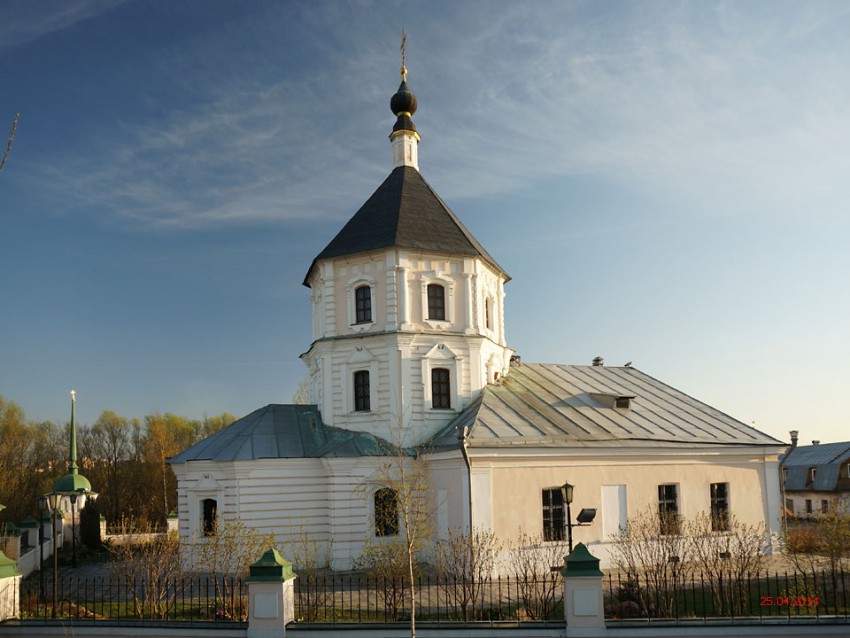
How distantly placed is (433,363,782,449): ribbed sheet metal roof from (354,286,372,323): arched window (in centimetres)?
418

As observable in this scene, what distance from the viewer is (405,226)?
76.0 ft

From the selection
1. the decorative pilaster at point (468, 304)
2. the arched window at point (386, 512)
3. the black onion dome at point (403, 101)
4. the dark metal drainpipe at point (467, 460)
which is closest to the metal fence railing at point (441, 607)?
the dark metal drainpipe at point (467, 460)

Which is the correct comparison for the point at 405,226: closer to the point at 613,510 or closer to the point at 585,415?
the point at 585,415

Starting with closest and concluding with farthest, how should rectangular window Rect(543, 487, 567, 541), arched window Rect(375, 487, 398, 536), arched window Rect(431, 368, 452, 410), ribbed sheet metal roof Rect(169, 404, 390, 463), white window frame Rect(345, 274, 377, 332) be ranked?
rectangular window Rect(543, 487, 567, 541) < arched window Rect(375, 487, 398, 536) < ribbed sheet metal roof Rect(169, 404, 390, 463) < arched window Rect(431, 368, 452, 410) < white window frame Rect(345, 274, 377, 332)

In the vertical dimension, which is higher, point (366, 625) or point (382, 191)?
point (382, 191)

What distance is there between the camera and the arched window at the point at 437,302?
23.0 m

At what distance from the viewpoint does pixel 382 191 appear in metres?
25.3

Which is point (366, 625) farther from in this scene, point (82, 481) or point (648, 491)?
point (82, 481)

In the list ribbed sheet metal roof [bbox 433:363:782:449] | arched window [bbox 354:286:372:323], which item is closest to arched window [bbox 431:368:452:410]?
ribbed sheet metal roof [bbox 433:363:782:449]

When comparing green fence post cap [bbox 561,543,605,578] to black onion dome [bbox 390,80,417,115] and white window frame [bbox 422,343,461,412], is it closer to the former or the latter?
Answer: white window frame [bbox 422,343,461,412]

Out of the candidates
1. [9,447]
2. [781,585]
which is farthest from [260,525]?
[9,447]

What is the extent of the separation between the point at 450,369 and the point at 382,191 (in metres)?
6.65

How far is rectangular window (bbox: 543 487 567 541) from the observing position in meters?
19.9

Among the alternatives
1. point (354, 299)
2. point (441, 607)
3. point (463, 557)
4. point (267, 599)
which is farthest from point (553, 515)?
point (267, 599)
